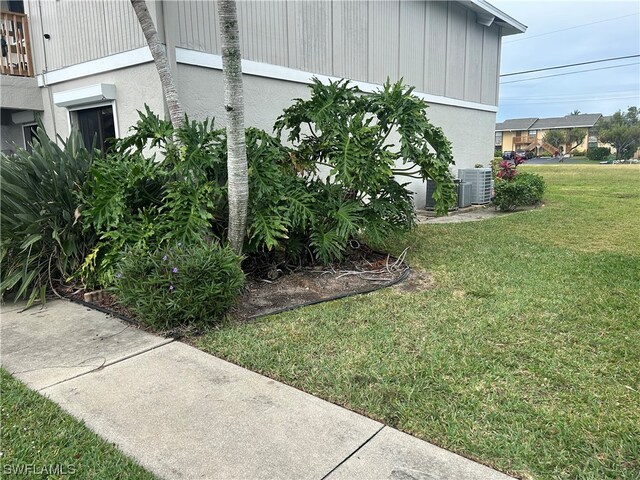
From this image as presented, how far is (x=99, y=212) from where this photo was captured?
493cm

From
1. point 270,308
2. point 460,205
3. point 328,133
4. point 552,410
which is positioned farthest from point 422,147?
point 460,205

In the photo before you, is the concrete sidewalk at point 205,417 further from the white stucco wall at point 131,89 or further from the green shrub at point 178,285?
the white stucco wall at point 131,89

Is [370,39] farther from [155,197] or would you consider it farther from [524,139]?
[524,139]

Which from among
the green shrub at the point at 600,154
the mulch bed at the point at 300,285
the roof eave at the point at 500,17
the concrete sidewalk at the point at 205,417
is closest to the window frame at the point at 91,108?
the mulch bed at the point at 300,285

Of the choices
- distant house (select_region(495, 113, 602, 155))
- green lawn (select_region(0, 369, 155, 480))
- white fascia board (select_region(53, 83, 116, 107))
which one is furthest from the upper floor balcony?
green lawn (select_region(0, 369, 155, 480))

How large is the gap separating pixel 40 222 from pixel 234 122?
2577 millimetres

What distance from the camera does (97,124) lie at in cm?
748

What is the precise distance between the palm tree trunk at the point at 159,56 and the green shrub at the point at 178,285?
6.23ft

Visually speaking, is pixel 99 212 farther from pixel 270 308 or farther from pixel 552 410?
pixel 552 410

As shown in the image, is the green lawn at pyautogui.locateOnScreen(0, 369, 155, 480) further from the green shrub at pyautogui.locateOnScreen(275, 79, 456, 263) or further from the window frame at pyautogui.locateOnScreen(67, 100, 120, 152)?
the window frame at pyautogui.locateOnScreen(67, 100, 120, 152)

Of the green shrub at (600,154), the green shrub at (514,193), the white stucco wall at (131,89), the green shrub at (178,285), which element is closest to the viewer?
the green shrub at (178,285)

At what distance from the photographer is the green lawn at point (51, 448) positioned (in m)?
2.30

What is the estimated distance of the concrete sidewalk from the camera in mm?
2318

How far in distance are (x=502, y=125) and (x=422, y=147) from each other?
74.2 metres
